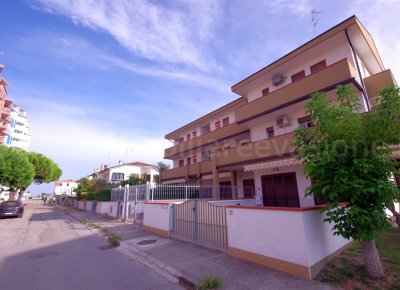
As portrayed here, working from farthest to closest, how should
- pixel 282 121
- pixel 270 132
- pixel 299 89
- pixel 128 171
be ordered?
pixel 128 171 → pixel 270 132 → pixel 282 121 → pixel 299 89

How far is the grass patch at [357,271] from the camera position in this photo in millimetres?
4652

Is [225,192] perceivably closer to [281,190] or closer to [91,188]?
[281,190]

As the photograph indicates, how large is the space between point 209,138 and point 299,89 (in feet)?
34.4

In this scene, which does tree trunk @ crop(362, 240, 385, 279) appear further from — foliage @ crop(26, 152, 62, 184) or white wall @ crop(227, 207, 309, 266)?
foliage @ crop(26, 152, 62, 184)

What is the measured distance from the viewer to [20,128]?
79875 millimetres

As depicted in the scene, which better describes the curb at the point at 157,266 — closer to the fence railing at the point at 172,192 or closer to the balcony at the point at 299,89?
the fence railing at the point at 172,192

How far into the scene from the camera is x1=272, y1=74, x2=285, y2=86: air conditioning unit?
1595cm

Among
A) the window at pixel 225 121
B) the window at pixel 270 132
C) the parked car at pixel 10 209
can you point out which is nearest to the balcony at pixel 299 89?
the window at pixel 270 132

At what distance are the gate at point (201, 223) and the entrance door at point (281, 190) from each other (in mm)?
8285

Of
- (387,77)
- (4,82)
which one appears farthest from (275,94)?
(4,82)

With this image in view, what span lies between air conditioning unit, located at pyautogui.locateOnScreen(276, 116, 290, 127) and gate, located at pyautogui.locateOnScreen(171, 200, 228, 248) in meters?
9.32

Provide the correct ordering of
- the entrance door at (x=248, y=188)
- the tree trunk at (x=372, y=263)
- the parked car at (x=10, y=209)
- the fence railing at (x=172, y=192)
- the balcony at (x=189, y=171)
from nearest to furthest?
the tree trunk at (x=372, y=263)
the fence railing at (x=172, y=192)
the entrance door at (x=248, y=188)
the balcony at (x=189, y=171)
the parked car at (x=10, y=209)

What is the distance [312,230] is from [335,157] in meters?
1.96

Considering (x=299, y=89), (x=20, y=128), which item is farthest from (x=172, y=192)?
(x=20, y=128)
